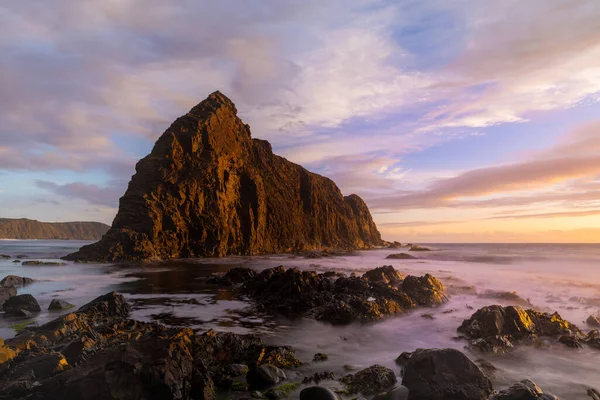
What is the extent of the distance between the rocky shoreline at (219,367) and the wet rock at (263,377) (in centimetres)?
2

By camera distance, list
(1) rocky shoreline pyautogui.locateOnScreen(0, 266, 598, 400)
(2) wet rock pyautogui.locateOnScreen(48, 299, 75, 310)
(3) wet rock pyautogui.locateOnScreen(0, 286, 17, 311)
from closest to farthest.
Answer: (1) rocky shoreline pyautogui.locateOnScreen(0, 266, 598, 400) < (2) wet rock pyautogui.locateOnScreen(48, 299, 75, 310) < (3) wet rock pyautogui.locateOnScreen(0, 286, 17, 311)

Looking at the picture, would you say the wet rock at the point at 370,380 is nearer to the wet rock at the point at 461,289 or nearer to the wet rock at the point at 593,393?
the wet rock at the point at 593,393

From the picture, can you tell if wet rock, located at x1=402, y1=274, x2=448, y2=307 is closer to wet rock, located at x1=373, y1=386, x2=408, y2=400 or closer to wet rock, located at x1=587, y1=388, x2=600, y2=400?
wet rock, located at x1=587, y1=388, x2=600, y2=400

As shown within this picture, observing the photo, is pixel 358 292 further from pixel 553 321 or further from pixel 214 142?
pixel 214 142

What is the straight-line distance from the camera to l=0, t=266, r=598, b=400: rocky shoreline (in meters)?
5.53

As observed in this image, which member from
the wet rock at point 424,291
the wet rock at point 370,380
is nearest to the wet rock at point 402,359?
the wet rock at point 370,380

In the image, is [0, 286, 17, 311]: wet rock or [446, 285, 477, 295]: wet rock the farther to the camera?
[446, 285, 477, 295]: wet rock

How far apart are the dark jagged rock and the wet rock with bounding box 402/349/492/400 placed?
3724 mm

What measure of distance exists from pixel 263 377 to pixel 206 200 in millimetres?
53418

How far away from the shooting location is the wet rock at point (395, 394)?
6.15 metres

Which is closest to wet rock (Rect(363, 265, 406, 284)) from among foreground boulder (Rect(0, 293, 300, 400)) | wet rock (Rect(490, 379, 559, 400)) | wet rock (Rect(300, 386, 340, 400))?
foreground boulder (Rect(0, 293, 300, 400))

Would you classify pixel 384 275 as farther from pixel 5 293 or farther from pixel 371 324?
pixel 5 293

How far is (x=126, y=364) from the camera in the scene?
5500mm

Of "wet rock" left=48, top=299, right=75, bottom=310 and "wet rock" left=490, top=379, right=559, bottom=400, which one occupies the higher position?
"wet rock" left=490, top=379, right=559, bottom=400
